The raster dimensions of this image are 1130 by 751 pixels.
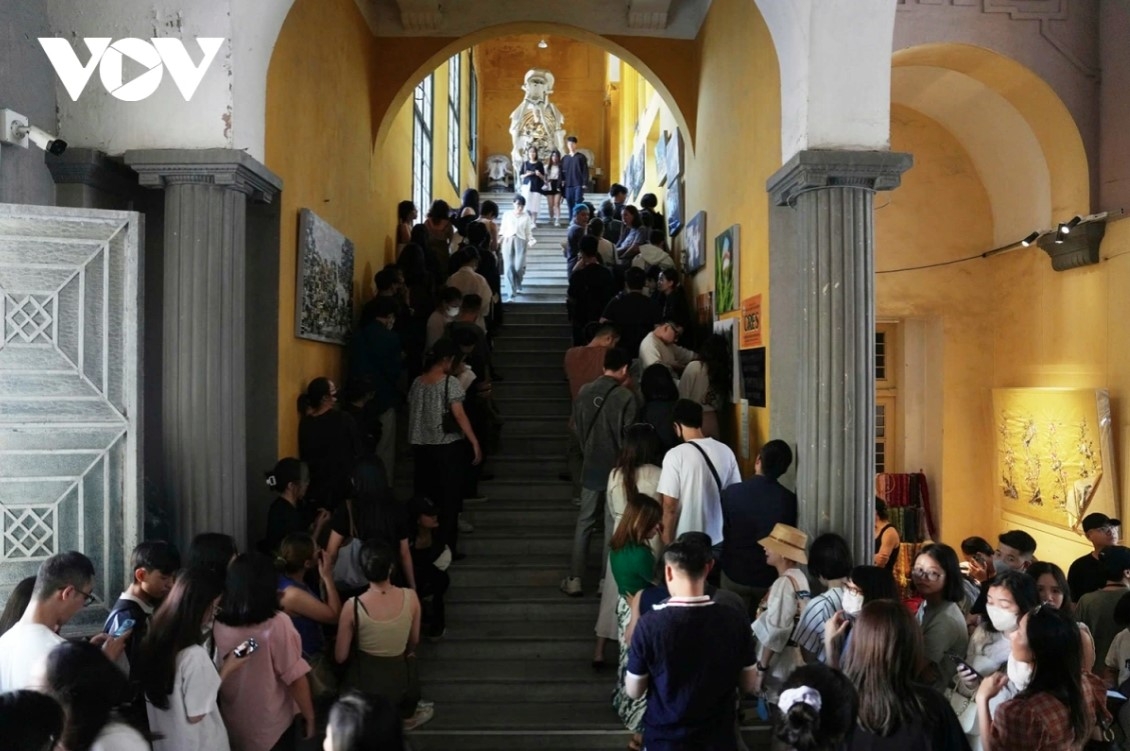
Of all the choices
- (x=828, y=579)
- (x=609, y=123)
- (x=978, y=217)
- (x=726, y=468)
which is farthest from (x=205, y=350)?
(x=609, y=123)

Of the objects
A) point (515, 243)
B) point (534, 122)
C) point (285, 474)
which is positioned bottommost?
point (285, 474)

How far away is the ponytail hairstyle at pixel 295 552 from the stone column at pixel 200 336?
93 centimetres

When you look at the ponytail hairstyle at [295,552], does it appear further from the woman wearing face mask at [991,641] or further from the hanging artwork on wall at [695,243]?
the hanging artwork on wall at [695,243]

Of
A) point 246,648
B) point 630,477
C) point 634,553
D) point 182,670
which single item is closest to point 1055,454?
point 630,477

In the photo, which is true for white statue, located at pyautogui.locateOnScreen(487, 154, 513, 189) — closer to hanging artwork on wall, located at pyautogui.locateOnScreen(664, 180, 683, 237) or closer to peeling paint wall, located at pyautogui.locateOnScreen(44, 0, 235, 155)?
hanging artwork on wall, located at pyautogui.locateOnScreen(664, 180, 683, 237)

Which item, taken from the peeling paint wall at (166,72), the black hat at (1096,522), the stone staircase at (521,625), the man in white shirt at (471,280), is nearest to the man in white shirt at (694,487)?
the stone staircase at (521,625)

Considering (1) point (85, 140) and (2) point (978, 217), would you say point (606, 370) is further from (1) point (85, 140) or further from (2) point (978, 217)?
(2) point (978, 217)

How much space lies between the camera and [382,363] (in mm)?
6383

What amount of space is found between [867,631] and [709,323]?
197 inches

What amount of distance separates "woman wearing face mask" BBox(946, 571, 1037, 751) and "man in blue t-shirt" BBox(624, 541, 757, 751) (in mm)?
776

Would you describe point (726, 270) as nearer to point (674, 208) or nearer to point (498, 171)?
point (674, 208)

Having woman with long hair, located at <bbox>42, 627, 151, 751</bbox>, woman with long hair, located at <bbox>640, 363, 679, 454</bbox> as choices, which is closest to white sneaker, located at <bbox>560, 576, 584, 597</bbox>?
woman with long hair, located at <bbox>640, 363, 679, 454</bbox>

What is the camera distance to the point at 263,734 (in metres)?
3.01

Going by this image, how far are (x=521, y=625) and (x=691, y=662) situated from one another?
291 centimetres
